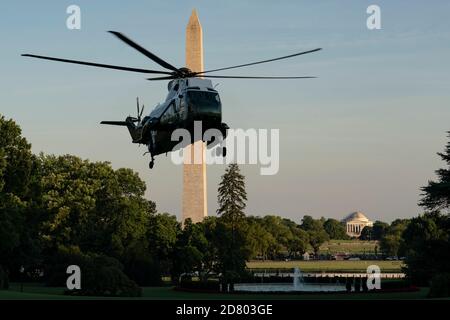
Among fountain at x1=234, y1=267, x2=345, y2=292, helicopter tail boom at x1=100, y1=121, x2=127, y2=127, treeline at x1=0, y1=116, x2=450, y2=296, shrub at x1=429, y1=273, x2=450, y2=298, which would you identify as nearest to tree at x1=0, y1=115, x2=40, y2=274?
treeline at x1=0, y1=116, x2=450, y2=296

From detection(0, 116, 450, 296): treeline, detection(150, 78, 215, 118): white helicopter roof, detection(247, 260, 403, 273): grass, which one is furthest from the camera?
detection(247, 260, 403, 273): grass

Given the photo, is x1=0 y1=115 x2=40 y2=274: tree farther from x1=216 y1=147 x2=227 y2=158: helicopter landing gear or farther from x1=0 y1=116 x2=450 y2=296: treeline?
x1=216 y1=147 x2=227 y2=158: helicopter landing gear

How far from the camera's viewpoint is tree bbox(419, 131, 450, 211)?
210 ft

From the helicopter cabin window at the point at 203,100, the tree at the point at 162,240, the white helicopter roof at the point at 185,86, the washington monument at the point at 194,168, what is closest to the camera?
the helicopter cabin window at the point at 203,100

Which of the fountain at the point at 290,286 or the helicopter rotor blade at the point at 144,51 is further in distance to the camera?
the fountain at the point at 290,286

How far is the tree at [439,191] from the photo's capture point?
210ft

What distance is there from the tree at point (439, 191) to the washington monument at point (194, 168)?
4378cm

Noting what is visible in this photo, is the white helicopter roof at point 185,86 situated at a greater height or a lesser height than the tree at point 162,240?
greater

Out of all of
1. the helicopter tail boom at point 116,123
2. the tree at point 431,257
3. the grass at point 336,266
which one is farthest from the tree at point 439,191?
the grass at point 336,266

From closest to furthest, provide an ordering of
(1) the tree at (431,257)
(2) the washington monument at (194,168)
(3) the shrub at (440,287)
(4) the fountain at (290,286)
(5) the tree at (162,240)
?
(3) the shrub at (440,287) < (1) the tree at (431,257) < (4) the fountain at (290,286) < (5) the tree at (162,240) < (2) the washington monument at (194,168)

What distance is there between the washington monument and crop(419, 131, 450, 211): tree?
43784mm

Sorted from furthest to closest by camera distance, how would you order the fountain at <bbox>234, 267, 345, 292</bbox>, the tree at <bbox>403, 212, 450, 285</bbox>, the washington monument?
the washington monument < the fountain at <bbox>234, 267, 345, 292</bbox> < the tree at <bbox>403, 212, 450, 285</bbox>

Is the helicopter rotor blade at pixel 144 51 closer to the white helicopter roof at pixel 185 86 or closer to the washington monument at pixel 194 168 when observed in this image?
the white helicopter roof at pixel 185 86
